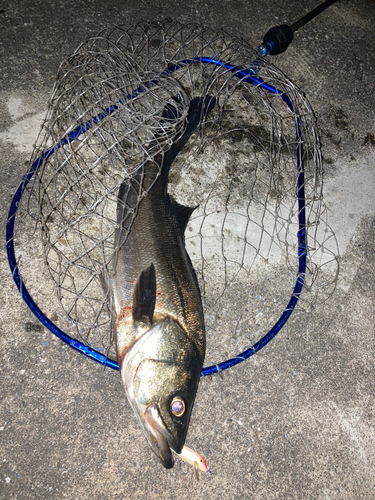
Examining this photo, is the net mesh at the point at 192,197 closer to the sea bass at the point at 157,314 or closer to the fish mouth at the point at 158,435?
the sea bass at the point at 157,314

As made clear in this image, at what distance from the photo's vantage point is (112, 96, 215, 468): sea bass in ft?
7.02

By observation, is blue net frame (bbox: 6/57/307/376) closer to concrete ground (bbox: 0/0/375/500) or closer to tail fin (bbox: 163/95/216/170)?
concrete ground (bbox: 0/0/375/500)

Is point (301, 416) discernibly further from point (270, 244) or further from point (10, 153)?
point (10, 153)

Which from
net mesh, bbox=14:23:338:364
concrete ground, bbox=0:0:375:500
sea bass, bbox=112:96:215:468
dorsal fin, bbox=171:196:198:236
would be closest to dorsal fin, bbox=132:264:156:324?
sea bass, bbox=112:96:215:468

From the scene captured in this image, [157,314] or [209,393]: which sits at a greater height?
[157,314]

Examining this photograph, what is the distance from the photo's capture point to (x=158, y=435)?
83.5 inches

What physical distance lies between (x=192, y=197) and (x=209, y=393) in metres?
1.63

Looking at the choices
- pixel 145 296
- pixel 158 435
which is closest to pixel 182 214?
pixel 145 296

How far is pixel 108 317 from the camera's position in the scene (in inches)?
107

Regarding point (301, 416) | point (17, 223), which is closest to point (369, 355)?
point (301, 416)

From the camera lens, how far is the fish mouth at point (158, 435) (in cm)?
211

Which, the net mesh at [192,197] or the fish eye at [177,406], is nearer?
the fish eye at [177,406]

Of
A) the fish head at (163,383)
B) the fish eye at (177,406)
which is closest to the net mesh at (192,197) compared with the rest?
the fish head at (163,383)

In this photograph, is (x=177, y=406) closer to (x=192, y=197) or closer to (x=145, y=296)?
(x=145, y=296)
